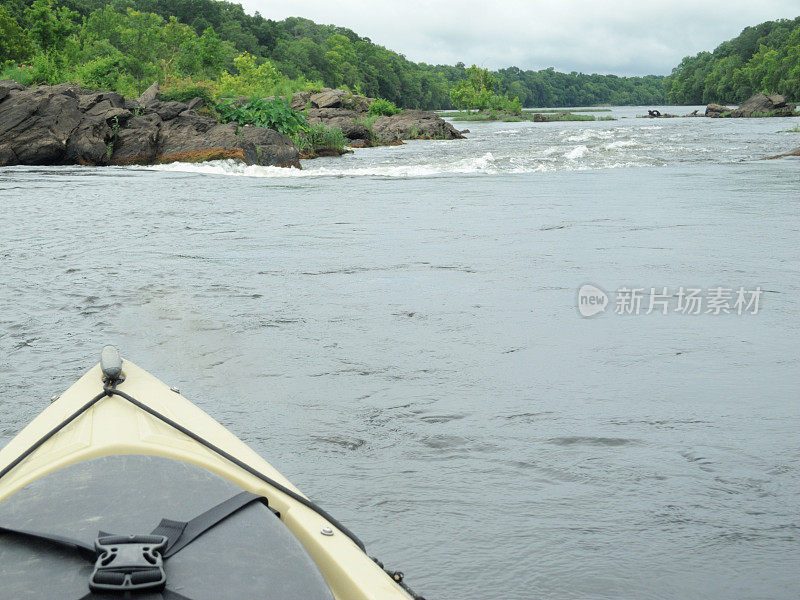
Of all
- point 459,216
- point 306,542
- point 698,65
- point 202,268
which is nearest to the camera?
point 306,542

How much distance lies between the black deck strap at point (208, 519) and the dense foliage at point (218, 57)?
24.2m

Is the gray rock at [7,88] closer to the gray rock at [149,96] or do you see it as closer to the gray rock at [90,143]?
the gray rock at [90,143]

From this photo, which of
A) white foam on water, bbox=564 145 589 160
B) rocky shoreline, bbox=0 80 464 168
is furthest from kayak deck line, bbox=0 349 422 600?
white foam on water, bbox=564 145 589 160

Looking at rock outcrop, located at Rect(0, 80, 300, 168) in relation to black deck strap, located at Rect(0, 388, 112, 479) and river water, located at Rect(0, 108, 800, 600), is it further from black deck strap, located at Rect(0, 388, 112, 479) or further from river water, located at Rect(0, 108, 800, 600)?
black deck strap, located at Rect(0, 388, 112, 479)

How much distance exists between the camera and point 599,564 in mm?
3002

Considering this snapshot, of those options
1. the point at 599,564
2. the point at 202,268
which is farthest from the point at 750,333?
the point at 202,268

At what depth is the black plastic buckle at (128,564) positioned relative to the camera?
1583 mm

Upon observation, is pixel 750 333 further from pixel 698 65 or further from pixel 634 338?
pixel 698 65

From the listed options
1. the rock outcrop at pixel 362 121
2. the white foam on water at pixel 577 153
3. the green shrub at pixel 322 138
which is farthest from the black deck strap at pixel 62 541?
the rock outcrop at pixel 362 121

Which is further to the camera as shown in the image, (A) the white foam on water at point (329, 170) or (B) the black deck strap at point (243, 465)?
(A) the white foam on water at point (329, 170)

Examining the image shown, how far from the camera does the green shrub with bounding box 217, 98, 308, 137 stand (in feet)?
80.6

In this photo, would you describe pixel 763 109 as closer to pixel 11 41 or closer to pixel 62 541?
pixel 11 41

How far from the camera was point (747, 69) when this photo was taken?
350ft

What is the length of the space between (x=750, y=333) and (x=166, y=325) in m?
4.22
